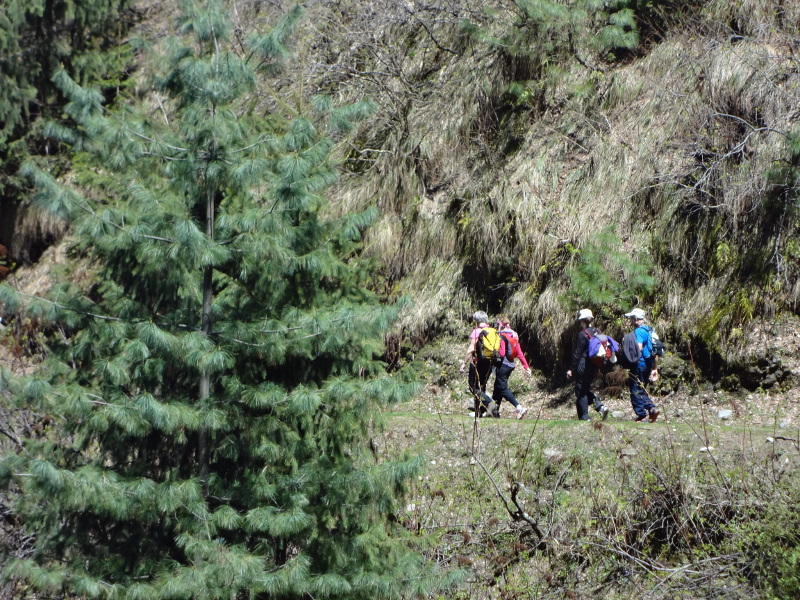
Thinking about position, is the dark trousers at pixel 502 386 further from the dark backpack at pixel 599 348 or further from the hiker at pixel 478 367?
the dark backpack at pixel 599 348

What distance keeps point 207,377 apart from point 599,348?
5473mm

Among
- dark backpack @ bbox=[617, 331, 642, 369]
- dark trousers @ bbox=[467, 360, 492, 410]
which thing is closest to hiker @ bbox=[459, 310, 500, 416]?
dark trousers @ bbox=[467, 360, 492, 410]

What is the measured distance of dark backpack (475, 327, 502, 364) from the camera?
1173cm

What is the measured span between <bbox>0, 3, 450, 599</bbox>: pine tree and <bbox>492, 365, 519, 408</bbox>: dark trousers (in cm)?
359

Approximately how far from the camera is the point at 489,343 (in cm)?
1173

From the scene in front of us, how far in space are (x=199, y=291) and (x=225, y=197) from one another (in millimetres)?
1024

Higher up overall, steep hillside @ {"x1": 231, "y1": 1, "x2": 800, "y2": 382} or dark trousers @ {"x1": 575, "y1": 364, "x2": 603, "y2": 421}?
steep hillside @ {"x1": 231, "y1": 1, "x2": 800, "y2": 382}

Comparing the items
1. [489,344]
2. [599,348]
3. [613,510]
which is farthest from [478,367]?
[613,510]

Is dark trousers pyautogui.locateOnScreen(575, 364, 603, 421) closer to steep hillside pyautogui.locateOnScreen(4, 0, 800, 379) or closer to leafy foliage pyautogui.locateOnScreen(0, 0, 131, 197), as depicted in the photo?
steep hillside pyautogui.locateOnScreen(4, 0, 800, 379)

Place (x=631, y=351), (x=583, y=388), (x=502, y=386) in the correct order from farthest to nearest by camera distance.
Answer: (x=502, y=386)
(x=583, y=388)
(x=631, y=351)

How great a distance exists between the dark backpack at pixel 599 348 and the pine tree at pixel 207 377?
3.71 metres

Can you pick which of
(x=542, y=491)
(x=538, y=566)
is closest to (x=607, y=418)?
(x=542, y=491)

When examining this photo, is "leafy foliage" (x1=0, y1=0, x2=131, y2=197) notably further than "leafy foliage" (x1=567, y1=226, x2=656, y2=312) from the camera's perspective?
Yes

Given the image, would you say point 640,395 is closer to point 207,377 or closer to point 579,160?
point 579,160
